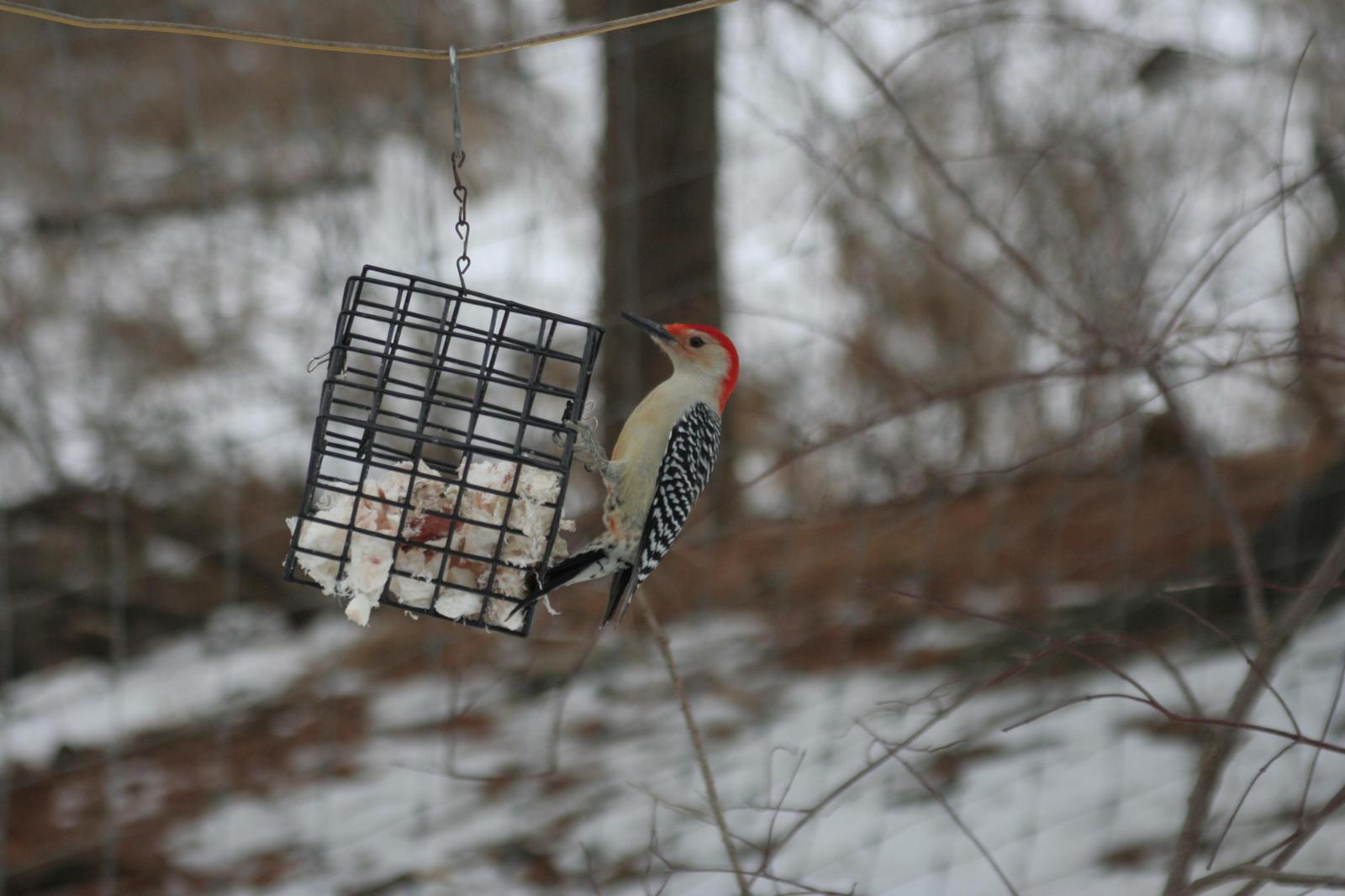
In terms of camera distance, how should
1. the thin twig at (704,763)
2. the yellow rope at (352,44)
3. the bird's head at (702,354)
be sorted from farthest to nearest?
the bird's head at (702,354), the thin twig at (704,763), the yellow rope at (352,44)

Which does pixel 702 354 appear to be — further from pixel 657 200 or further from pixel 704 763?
pixel 657 200

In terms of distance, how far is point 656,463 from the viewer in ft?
9.75

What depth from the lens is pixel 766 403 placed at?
7.57 m

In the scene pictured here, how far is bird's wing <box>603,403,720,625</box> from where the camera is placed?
2777 mm

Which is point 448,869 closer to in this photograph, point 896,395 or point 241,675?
point 241,675

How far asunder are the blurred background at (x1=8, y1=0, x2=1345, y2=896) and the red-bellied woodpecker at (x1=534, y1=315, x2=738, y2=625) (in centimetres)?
163

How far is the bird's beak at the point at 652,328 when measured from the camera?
271 centimetres

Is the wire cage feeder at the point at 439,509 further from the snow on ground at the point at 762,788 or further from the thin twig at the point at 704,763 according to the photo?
the snow on ground at the point at 762,788

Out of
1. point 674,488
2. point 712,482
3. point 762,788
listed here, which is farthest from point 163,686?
point 674,488

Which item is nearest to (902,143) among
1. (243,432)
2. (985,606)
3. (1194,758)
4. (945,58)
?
(945,58)

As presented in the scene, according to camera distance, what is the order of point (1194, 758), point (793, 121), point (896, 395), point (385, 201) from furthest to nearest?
point (385, 201) < point (896, 395) < point (793, 121) < point (1194, 758)

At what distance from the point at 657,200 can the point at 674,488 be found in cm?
418

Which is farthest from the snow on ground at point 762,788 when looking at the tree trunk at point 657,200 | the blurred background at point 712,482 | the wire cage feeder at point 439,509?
the wire cage feeder at point 439,509

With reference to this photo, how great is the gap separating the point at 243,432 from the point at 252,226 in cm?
122
